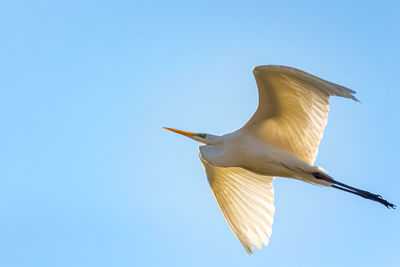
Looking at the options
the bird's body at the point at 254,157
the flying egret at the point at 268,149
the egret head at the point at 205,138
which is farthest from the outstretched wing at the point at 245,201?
the bird's body at the point at 254,157

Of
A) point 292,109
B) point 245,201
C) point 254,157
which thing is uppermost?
point 292,109

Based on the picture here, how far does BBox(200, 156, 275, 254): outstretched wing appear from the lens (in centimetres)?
937

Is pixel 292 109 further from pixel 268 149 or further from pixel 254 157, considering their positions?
pixel 254 157

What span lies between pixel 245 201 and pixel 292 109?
1881mm

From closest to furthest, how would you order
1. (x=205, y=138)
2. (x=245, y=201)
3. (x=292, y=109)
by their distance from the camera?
(x=292, y=109) → (x=205, y=138) → (x=245, y=201)

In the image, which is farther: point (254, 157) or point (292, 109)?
point (254, 157)

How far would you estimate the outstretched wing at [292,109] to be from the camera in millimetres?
7863

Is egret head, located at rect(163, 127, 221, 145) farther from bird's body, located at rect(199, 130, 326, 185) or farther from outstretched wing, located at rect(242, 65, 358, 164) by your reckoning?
outstretched wing, located at rect(242, 65, 358, 164)

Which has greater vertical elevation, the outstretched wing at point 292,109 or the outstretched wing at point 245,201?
the outstretched wing at point 292,109

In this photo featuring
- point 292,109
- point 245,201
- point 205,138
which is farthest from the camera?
point 245,201

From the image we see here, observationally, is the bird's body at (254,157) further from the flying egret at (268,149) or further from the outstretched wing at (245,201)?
the outstretched wing at (245,201)

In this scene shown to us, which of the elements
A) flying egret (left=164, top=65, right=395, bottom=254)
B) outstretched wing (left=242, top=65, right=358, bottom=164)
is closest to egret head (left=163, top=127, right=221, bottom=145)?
flying egret (left=164, top=65, right=395, bottom=254)

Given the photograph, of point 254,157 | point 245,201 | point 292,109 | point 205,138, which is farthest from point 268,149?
point 245,201

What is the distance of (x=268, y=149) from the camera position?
8859 mm
